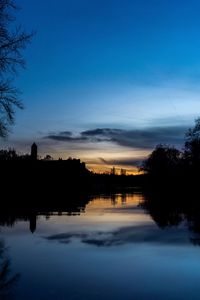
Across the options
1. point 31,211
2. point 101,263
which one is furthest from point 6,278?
point 31,211

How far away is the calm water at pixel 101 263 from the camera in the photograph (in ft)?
33.9

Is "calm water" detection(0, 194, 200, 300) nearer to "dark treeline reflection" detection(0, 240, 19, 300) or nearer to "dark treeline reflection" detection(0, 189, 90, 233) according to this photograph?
"dark treeline reflection" detection(0, 240, 19, 300)

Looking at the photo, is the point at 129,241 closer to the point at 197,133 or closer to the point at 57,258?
the point at 57,258

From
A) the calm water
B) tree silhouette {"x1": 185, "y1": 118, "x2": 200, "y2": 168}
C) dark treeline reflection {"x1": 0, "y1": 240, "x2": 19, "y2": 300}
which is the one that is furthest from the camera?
tree silhouette {"x1": 185, "y1": 118, "x2": 200, "y2": 168}

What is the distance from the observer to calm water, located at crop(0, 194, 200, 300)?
407 inches

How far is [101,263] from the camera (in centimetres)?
1391

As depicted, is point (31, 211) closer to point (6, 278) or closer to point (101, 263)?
point (101, 263)

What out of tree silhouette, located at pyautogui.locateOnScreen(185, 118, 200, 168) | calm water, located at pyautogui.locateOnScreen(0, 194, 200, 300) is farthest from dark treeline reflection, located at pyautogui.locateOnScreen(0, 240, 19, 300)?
tree silhouette, located at pyautogui.locateOnScreen(185, 118, 200, 168)

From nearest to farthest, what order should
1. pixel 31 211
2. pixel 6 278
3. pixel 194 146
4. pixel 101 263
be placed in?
pixel 6 278
pixel 101 263
pixel 31 211
pixel 194 146

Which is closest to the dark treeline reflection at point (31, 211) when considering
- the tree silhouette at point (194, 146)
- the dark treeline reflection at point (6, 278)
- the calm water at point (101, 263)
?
the calm water at point (101, 263)

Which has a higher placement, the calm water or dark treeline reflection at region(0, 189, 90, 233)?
dark treeline reflection at region(0, 189, 90, 233)

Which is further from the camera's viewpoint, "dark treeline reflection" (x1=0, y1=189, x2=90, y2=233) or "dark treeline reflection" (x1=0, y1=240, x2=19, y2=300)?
"dark treeline reflection" (x1=0, y1=189, x2=90, y2=233)

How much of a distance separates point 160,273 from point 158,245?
5264 millimetres

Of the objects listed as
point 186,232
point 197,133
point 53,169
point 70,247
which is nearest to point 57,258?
point 70,247
